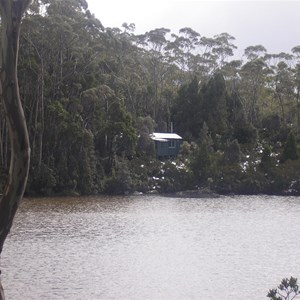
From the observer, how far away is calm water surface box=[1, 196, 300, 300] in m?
Result: 12.1

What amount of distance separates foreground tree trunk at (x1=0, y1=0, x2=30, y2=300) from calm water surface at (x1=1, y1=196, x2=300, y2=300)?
23.3ft

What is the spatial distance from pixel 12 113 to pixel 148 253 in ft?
40.9

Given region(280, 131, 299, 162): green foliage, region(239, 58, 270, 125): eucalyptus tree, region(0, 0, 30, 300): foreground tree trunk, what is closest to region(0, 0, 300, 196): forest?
region(280, 131, 299, 162): green foliage

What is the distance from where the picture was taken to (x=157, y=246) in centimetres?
1788

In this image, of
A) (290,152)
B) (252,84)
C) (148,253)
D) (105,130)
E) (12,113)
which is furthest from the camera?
(252,84)

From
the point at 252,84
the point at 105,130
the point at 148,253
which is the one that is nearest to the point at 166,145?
the point at 105,130

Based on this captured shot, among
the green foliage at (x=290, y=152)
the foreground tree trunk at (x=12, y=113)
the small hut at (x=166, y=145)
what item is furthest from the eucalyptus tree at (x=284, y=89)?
the foreground tree trunk at (x=12, y=113)

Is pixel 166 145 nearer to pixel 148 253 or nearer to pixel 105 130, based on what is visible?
pixel 105 130

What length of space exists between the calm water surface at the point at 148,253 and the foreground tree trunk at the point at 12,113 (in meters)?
7.09

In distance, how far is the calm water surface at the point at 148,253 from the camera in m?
12.1

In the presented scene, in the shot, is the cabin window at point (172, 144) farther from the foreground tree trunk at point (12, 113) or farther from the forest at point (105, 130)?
the foreground tree trunk at point (12, 113)

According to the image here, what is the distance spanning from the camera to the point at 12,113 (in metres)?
4.48

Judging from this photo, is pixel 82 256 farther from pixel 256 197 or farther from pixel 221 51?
pixel 221 51

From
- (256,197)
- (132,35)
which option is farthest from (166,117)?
(256,197)
